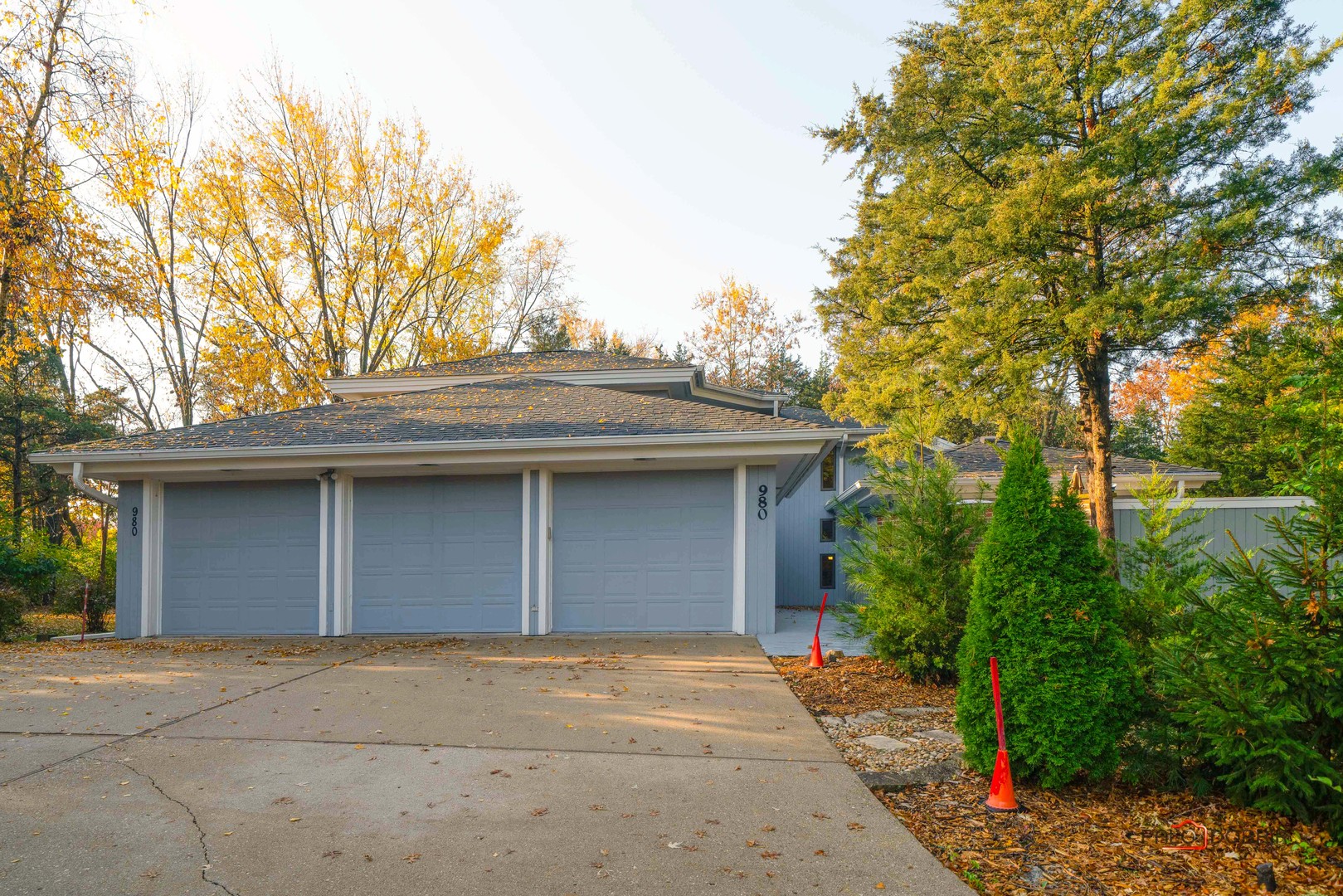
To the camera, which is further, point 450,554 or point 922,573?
point 450,554

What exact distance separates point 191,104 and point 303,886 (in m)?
28.4

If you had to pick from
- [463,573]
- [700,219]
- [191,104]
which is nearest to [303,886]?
[463,573]

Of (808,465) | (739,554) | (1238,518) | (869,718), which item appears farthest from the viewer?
(808,465)

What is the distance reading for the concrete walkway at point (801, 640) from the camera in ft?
29.3

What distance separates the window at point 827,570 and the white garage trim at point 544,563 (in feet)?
32.0

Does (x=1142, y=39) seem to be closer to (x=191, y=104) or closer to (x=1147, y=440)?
(x=1147, y=440)

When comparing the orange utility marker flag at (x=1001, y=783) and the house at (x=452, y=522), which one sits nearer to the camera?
the orange utility marker flag at (x=1001, y=783)

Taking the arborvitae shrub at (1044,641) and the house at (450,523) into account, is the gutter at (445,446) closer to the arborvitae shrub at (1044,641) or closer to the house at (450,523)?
the house at (450,523)

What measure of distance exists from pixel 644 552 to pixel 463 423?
10.4 ft

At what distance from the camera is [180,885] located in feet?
10.3

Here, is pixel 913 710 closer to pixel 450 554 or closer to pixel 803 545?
pixel 450 554

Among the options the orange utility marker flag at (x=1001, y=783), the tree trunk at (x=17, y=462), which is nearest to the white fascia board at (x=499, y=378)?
the tree trunk at (x=17, y=462)

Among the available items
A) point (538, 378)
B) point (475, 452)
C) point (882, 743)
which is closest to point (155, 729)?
point (475, 452)

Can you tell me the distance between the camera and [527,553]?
34.2 feet
